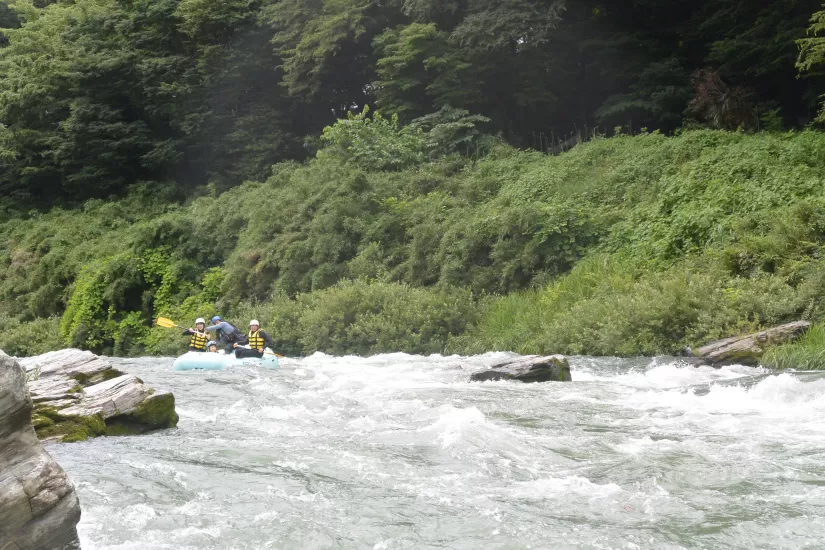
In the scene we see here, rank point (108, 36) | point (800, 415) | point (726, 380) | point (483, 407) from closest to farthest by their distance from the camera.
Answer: point (800, 415)
point (483, 407)
point (726, 380)
point (108, 36)

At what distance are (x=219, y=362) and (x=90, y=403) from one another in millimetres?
6457

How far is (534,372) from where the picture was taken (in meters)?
12.2

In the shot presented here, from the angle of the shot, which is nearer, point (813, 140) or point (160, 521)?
point (160, 521)

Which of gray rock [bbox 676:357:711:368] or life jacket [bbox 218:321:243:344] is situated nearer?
gray rock [bbox 676:357:711:368]

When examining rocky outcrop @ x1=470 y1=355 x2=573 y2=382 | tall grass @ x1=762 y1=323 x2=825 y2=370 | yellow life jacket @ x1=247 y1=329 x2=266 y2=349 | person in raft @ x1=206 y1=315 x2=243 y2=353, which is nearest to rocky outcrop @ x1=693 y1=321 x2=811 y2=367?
tall grass @ x1=762 y1=323 x2=825 y2=370

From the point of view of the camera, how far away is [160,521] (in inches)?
232

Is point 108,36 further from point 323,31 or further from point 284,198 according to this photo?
point 284,198

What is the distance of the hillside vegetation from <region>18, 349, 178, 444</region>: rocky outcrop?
7737mm

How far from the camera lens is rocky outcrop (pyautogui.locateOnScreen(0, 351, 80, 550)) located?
4.62 metres

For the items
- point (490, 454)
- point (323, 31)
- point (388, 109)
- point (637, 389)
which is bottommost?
point (637, 389)

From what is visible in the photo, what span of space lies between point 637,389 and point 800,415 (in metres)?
2.58

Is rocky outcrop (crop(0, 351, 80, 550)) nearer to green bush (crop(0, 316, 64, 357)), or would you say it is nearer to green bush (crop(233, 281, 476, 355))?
green bush (crop(233, 281, 476, 355))

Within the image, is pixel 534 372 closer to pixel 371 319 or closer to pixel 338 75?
pixel 371 319

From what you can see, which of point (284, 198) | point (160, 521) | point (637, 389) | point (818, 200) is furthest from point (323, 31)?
point (160, 521)
